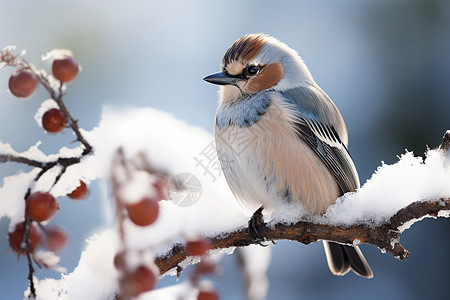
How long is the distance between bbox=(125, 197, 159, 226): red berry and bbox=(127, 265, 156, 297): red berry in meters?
0.08

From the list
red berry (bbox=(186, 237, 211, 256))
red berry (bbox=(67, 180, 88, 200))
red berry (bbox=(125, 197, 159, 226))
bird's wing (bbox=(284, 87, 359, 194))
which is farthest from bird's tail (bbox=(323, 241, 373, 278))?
red berry (bbox=(125, 197, 159, 226))

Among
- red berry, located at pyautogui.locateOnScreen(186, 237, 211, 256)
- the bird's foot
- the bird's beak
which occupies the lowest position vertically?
red berry, located at pyautogui.locateOnScreen(186, 237, 211, 256)

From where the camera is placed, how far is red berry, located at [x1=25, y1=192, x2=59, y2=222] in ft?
3.54

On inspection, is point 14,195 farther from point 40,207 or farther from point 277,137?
point 277,137

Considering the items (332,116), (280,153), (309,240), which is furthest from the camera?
(332,116)

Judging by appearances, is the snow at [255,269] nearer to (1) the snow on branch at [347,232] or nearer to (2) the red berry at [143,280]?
(1) the snow on branch at [347,232]

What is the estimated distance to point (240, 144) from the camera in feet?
6.44

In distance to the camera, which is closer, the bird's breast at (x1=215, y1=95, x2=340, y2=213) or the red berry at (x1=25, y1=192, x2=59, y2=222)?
the red berry at (x1=25, y1=192, x2=59, y2=222)

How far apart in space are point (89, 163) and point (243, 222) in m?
0.69

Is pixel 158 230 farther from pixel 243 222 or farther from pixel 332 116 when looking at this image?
pixel 332 116

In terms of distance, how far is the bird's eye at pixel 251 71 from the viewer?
2.12 metres

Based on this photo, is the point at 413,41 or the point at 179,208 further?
the point at 413,41

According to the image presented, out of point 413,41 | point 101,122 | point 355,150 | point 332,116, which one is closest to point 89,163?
point 101,122

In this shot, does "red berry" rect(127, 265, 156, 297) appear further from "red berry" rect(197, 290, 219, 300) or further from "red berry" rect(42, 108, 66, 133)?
"red berry" rect(42, 108, 66, 133)
